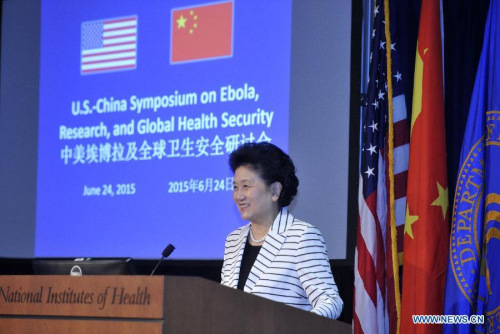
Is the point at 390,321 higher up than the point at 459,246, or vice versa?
the point at 459,246

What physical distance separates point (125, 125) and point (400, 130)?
1.95m

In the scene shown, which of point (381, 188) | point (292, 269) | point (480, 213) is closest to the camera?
point (292, 269)

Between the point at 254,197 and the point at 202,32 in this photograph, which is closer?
the point at 254,197

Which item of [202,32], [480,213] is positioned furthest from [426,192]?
[202,32]

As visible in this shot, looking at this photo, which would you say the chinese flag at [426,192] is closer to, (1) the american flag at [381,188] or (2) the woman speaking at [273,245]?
(1) the american flag at [381,188]

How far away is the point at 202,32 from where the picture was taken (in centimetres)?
506

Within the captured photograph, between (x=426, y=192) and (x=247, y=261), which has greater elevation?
(x=426, y=192)

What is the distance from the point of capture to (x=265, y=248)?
134 inches

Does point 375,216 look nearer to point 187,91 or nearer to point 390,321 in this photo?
point 390,321

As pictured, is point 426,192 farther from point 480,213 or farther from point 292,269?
point 292,269

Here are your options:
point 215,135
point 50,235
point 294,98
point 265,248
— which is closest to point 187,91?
point 215,135

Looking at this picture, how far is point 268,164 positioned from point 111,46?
2.20 meters

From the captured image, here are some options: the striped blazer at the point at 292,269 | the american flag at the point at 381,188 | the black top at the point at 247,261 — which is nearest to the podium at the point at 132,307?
the striped blazer at the point at 292,269

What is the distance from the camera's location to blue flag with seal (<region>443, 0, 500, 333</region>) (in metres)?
3.61
